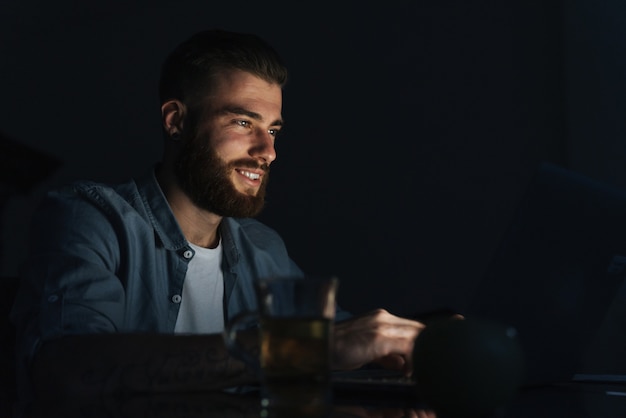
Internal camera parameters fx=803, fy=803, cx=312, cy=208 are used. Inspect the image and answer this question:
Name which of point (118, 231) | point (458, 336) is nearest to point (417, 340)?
point (458, 336)

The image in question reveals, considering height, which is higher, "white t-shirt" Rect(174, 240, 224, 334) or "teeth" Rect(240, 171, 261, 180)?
"teeth" Rect(240, 171, 261, 180)

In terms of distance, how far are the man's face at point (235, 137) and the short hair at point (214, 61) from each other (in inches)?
1.0

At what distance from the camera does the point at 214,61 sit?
2.13 metres

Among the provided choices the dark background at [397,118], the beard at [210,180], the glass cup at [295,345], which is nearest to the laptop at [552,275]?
the glass cup at [295,345]

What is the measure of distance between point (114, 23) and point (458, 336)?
364 centimetres

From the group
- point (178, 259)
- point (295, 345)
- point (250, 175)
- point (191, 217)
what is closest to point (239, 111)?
point (250, 175)

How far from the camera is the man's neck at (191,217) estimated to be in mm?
2096

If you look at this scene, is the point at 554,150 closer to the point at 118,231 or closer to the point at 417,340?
the point at 118,231

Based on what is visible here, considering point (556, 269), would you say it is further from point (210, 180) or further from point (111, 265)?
point (210, 180)

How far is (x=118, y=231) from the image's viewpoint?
1.79 m

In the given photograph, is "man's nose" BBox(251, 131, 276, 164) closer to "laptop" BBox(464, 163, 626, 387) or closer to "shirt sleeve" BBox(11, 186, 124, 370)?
"shirt sleeve" BBox(11, 186, 124, 370)

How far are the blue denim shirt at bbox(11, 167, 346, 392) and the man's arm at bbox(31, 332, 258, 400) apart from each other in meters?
0.15

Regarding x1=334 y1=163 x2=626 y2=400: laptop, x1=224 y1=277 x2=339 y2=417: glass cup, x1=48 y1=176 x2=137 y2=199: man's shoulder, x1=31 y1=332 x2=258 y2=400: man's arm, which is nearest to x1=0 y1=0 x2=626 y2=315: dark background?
x1=334 y1=163 x2=626 y2=400: laptop

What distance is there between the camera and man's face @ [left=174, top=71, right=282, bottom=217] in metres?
2.13
